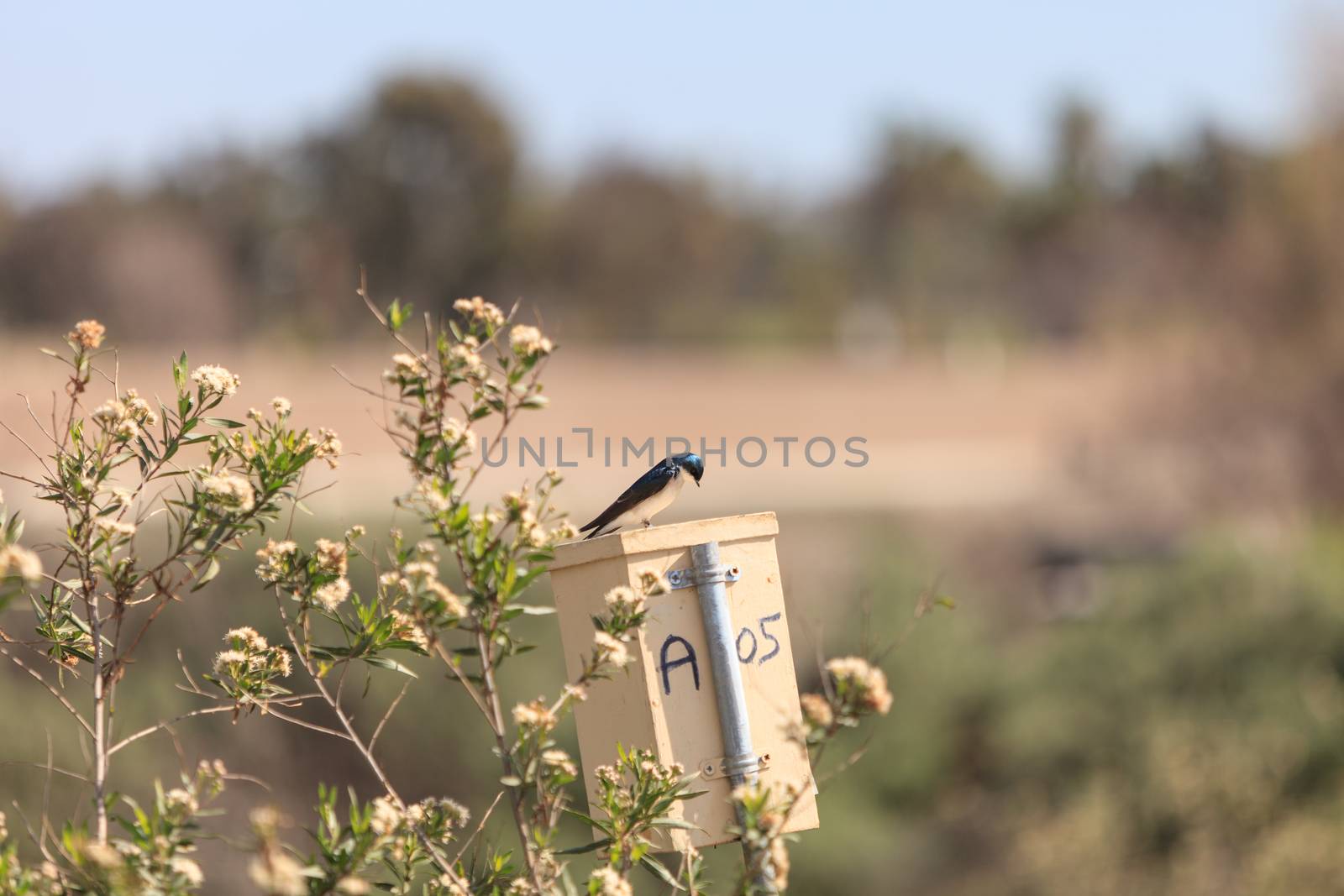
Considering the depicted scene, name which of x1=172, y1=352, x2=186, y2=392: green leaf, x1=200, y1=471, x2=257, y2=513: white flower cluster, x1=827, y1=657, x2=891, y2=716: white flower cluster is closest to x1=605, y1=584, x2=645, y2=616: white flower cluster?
x1=827, y1=657, x2=891, y2=716: white flower cluster

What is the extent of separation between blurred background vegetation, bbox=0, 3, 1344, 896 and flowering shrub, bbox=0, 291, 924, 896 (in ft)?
0.67

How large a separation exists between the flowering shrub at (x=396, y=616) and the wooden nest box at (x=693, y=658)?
59mm

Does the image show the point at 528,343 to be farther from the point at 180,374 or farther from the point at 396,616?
the point at 180,374

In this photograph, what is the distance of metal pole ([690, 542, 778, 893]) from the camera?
2.73 m

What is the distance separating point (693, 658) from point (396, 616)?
524 mm

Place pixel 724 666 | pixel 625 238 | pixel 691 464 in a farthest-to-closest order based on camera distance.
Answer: pixel 625 238 → pixel 691 464 → pixel 724 666

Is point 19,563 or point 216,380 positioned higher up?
point 216,380

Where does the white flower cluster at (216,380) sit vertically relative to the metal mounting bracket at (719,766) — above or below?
above

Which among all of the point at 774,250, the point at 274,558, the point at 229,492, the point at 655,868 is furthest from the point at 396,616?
the point at 774,250

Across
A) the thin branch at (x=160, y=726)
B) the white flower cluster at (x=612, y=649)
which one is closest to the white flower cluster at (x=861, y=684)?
the white flower cluster at (x=612, y=649)

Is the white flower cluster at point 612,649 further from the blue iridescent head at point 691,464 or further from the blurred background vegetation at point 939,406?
the blue iridescent head at point 691,464

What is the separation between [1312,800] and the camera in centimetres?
1041

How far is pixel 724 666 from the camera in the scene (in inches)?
108

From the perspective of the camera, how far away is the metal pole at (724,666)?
2.73m
